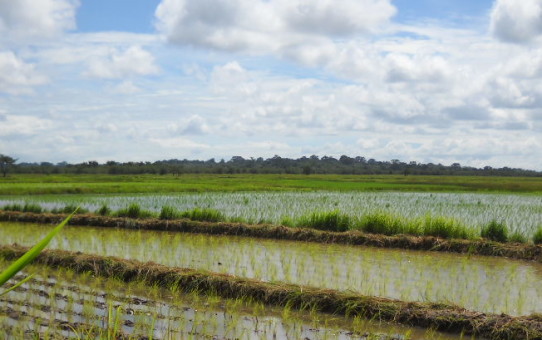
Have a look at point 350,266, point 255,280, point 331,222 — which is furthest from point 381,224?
point 255,280

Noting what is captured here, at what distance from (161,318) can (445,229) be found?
251 inches

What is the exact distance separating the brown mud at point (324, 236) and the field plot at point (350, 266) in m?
0.36

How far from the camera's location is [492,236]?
30.8 feet

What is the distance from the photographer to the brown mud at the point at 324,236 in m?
8.61

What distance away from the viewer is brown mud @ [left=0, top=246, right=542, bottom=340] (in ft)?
15.1

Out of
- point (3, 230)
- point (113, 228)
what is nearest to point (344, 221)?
point (113, 228)

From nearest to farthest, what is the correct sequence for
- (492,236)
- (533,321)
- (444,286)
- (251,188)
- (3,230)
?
(533,321) → (444,286) → (492,236) → (3,230) → (251,188)

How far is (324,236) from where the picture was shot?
9820 millimetres

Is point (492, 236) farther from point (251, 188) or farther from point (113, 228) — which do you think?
point (251, 188)

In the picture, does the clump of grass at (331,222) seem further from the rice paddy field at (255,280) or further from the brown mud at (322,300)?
the brown mud at (322,300)

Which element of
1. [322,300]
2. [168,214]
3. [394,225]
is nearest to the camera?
[322,300]

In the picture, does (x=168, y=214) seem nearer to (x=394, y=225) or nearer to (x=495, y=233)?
(x=394, y=225)

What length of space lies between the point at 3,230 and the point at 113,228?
252cm

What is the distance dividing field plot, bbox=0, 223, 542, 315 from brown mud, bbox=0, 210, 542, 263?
358 mm
